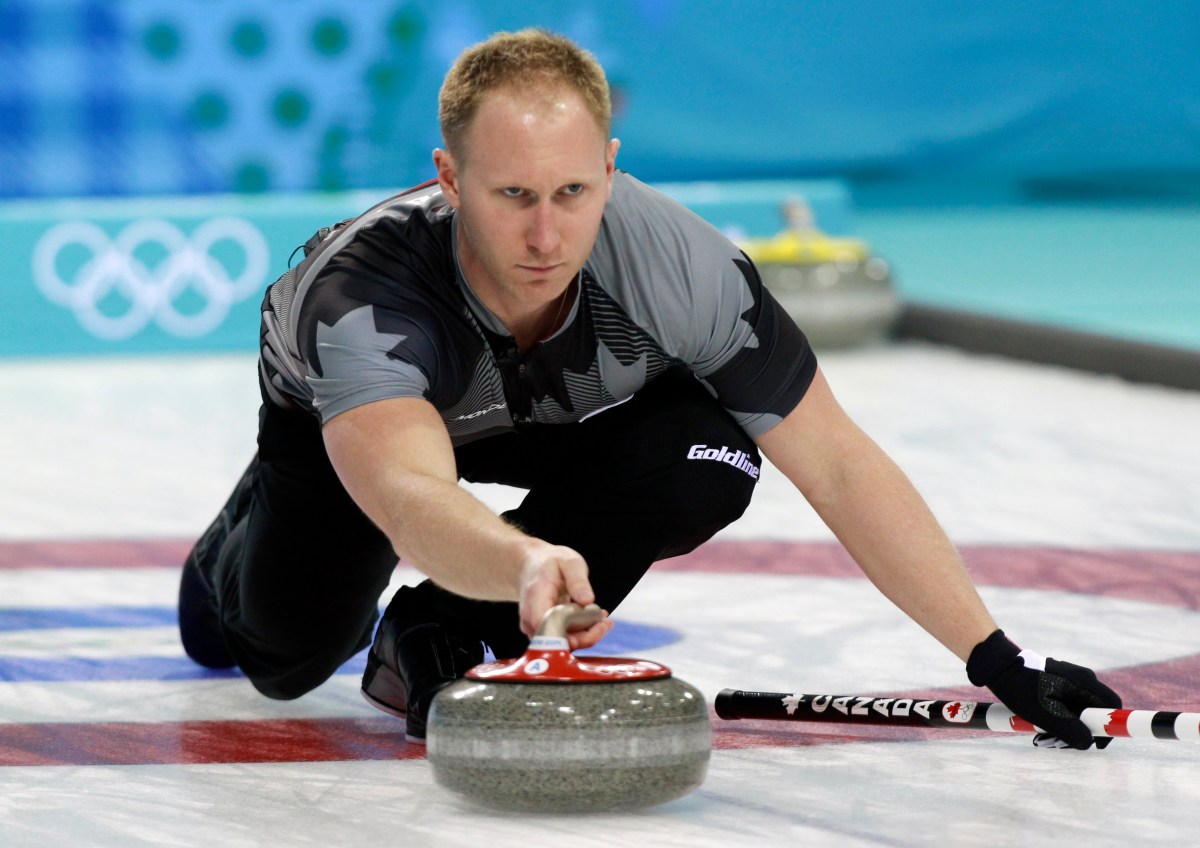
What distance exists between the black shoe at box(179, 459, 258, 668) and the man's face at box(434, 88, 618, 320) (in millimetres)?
739

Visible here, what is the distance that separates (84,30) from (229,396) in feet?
9.88

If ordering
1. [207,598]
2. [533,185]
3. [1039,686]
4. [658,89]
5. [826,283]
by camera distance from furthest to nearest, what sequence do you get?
[658,89], [826,283], [207,598], [1039,686], [533,185]

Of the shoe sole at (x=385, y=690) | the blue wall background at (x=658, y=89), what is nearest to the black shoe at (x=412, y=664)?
the shoe sole at (x=385, y=690)

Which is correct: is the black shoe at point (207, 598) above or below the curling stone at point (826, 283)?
below

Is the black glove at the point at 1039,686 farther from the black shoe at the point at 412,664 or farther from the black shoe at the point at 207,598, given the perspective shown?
the black shoe at the point at 207,598

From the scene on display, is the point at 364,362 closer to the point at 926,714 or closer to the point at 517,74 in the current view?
the point at 517,74

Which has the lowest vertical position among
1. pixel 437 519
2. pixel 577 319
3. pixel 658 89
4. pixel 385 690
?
pixel 385 690

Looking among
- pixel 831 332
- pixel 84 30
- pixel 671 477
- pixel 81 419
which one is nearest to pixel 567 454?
pixel 671 477

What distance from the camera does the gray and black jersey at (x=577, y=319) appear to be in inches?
72.7

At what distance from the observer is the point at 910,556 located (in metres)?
1.90

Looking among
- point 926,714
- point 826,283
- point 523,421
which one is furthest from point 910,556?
point 826,283

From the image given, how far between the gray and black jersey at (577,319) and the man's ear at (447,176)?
0.07 m

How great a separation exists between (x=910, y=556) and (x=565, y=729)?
55 centimetres

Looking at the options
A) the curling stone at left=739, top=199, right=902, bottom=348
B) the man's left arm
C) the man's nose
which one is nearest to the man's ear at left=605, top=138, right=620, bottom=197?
the man's nose
